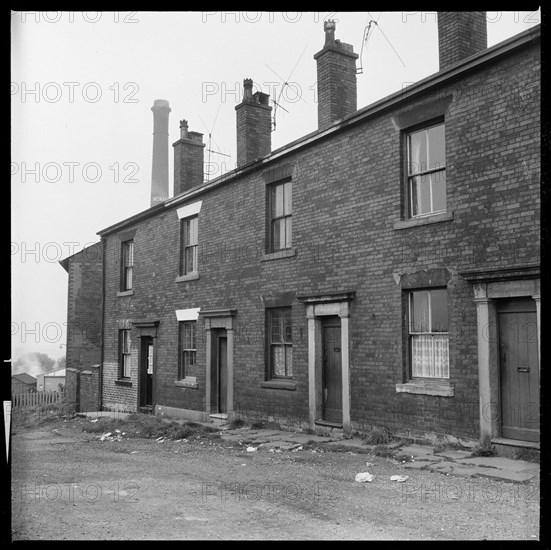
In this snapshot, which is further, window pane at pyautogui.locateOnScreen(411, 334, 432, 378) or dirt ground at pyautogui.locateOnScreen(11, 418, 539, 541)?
window pane at pyautogui.locateOnScreen(411, 334, 432, 378)

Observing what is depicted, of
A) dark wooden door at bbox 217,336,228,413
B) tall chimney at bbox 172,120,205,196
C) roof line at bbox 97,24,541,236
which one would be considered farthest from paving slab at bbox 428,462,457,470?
tall chimney at bbox 172,120,205,196

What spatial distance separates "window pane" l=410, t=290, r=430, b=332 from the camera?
1088 centimetres

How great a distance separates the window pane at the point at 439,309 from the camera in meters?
10.5

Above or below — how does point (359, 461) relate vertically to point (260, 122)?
below

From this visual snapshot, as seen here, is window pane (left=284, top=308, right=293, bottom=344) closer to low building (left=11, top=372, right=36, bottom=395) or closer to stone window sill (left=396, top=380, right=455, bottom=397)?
stone window sill (left=396, top=380, right=455, bottom=397)

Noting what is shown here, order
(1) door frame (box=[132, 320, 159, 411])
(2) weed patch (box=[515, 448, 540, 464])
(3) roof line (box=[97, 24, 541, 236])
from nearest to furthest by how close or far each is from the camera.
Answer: (2) weed patch (box=[515, 448, 540, 464]) → (3) roof line (box=[97, 24, 541, 236]) → (1) door frame (box=[132, 320, 159, 411])

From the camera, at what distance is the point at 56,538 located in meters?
→ 5.73

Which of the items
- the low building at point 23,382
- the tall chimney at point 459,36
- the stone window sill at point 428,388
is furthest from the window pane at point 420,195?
the low building at point 23,382

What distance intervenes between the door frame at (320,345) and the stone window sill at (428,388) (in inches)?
57.1

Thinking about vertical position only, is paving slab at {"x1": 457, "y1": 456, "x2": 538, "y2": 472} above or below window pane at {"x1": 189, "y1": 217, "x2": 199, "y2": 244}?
below

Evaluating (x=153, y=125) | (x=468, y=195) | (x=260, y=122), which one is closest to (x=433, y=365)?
(x=468, y=195)

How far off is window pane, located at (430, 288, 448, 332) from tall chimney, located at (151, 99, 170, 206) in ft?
101

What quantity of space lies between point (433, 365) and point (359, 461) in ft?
7.05

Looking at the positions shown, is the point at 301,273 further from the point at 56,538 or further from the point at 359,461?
the point at 56,538
